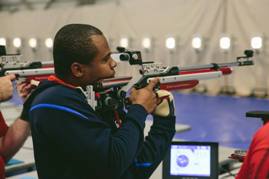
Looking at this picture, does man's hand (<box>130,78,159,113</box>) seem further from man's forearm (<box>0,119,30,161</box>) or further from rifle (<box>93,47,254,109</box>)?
man's forearm (<box>0,119,30,161</box>)

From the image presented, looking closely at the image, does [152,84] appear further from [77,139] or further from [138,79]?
[77,139]

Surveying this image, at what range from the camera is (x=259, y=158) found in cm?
73

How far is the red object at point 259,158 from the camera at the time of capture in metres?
0.72

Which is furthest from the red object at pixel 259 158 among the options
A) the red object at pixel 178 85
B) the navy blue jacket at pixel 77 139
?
the red object at pixel 178 85

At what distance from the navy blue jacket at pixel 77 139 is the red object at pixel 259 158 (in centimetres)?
39

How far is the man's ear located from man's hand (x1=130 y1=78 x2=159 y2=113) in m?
0.17

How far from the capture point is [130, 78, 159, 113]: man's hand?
121 centimetres

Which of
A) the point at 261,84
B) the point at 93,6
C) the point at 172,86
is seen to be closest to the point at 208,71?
the point at 172,86

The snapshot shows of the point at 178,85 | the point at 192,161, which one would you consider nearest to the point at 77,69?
the point at 178,85

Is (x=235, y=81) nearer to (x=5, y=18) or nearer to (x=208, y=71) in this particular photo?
(x=208, y=71)

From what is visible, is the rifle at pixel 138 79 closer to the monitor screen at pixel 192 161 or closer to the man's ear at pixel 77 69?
the man's ear at pixel 77 69

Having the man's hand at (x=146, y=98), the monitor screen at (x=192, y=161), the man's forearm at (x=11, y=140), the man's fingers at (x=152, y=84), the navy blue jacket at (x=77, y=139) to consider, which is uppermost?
the man's fingers at (x=152, y=84)

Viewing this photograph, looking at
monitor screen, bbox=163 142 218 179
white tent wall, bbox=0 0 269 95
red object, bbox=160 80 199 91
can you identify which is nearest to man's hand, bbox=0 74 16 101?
red object, bbox=160 80 199 91

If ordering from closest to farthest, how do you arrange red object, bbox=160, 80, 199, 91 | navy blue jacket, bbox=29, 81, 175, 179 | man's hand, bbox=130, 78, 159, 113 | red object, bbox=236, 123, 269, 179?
red object, bbox=236, 123, 269, 179, navy blue jacket, bbox=29, 81, 175, 179, man's hand, bbox=130, 78, 159, 113, red object, bbox=160, 80, 199, 91
